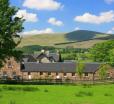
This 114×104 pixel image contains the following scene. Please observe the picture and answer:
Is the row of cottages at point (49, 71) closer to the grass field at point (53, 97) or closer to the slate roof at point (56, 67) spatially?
the slate roof at point (56, 67)

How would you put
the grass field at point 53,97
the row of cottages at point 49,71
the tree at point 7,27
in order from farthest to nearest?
the row of cottages at point 49,71, the tree at point 7,27, the grass field at point 53,97

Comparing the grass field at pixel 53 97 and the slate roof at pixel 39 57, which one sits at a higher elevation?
the slate roof at pixel 39 57

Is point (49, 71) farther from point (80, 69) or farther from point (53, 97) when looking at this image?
point (53, 97)

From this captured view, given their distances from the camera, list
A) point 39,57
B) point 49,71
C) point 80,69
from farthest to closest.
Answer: point 39,57 < point 49,71 < point 80,69

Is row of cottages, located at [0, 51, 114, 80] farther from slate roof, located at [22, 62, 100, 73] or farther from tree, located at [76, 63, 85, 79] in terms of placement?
tree, located at [76, 63, 85, 79]

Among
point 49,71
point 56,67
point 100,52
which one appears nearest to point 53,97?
point 49,71

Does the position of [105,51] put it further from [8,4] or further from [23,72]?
[8,4]

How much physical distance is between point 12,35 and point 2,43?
2.84 m

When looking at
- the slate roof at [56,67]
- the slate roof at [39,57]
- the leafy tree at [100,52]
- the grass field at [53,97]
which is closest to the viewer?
the grass field at [53,97]

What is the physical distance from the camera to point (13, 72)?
12006 cm

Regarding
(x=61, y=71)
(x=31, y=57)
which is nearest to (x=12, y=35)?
(x=61, y=71)

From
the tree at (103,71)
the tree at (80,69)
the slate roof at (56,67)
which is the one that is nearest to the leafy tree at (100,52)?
the slate roof at (56,67)

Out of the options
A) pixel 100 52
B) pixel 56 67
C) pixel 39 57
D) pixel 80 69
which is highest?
pixel 100 52

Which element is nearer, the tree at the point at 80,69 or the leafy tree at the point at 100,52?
the tree at the point at 80,69
